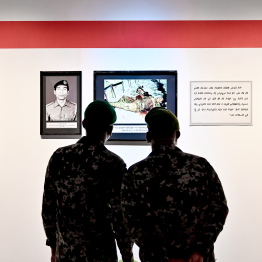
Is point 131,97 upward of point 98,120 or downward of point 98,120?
upward

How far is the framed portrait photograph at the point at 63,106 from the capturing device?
96.5 inches

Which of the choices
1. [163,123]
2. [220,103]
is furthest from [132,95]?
[163,123]

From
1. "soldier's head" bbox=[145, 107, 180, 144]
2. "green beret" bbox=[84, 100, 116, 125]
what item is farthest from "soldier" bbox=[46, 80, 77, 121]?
"soldier's head" bbox=[145, 107, 180, 144]

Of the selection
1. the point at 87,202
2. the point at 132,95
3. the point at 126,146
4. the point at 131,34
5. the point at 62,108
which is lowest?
Answer: the point at 87,202

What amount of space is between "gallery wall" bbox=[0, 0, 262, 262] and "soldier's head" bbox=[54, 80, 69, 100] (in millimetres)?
121

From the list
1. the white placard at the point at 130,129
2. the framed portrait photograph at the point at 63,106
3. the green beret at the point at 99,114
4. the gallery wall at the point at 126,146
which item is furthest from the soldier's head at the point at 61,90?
the green beret at the point at 99,114

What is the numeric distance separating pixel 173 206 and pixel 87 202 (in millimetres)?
433

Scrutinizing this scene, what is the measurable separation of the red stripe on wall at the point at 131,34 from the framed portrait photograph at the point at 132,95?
10.3 inches

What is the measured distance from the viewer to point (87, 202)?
1.46 metres

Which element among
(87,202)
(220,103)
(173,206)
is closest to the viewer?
(173,206)

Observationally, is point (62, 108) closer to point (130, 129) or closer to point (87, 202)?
point (130, 129)

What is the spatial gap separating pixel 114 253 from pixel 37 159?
124 cm

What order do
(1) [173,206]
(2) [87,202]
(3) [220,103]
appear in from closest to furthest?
(1) [173,206] → (2) [87,202] → (3) [220,103]

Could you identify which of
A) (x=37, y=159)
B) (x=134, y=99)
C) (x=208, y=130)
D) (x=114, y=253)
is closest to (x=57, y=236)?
(x=114, y=253)
